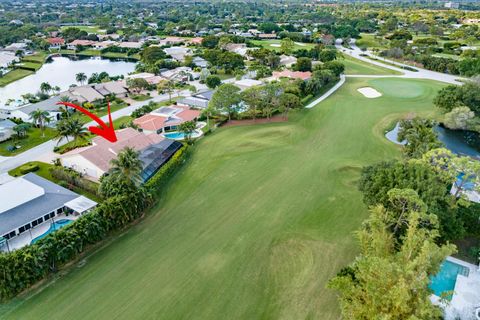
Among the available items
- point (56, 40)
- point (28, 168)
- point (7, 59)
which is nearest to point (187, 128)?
point (28, 168)

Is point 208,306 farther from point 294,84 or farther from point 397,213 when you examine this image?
point 294,84

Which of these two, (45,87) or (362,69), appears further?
(362,69)

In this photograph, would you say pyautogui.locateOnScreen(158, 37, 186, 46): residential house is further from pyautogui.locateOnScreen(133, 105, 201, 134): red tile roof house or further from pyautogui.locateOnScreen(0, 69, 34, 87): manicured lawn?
pyautogui.locateOnScreen(133, 105, 201, 134): red tile roof house

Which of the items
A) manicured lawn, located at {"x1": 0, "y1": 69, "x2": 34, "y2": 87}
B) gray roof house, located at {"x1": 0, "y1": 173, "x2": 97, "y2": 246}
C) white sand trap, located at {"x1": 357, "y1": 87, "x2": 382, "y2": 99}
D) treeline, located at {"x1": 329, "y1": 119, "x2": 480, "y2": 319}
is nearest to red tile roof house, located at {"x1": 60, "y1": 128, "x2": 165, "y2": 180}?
gray roof house, located at {"x1": 0, "y1": 173, "x2": 97, "y2": 246}

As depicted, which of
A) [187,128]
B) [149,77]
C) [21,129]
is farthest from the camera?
[149,77]

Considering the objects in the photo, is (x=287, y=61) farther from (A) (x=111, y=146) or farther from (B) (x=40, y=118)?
(A) (x=111, y=146)

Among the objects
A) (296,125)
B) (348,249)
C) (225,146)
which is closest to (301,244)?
(348,249)
